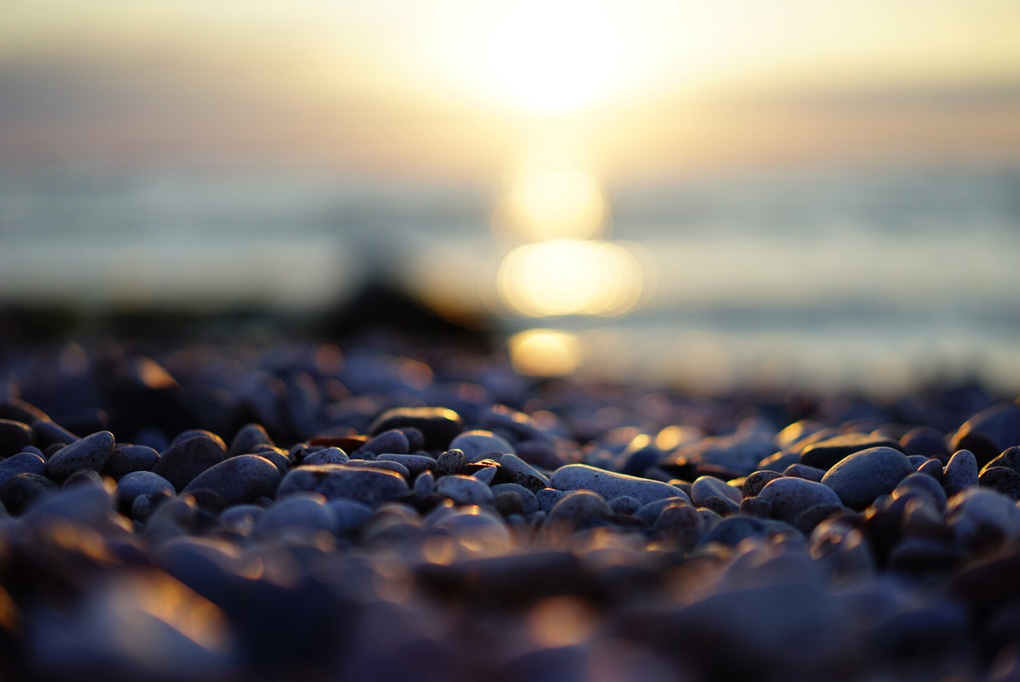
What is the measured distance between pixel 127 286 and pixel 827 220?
1744cm

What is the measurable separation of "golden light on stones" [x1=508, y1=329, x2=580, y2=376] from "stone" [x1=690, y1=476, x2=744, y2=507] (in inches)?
150

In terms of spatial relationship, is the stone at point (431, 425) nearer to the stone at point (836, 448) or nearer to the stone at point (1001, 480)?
the stone at point (836, 448)

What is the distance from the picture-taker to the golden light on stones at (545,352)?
6930 millimetres

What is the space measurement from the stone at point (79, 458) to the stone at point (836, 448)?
1.97 m

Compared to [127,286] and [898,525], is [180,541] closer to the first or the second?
[898,525]

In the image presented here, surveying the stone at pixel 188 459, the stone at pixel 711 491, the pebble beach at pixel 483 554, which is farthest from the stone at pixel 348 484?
the stone at pixel 711 491

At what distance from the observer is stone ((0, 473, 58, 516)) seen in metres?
1.95

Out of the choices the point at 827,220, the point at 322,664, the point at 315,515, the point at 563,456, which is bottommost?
the point at 322,664

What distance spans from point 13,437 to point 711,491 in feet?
6.40

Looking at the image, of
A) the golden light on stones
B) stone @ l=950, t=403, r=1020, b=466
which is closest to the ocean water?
the golden light on stones

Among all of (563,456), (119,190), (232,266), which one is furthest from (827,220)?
(119,190)

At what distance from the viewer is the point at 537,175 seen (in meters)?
39.2

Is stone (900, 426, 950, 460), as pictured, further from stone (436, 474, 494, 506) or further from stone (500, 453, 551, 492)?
stone (436, 474, 494, 506)

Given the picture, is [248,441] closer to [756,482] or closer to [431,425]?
[431,425]
